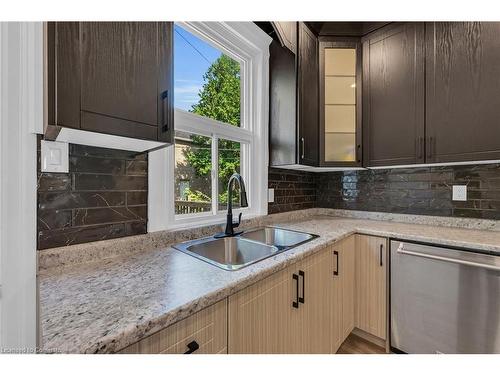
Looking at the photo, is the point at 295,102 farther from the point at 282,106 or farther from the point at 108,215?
the point at 108,215

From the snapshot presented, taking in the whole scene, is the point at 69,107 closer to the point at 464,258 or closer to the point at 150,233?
the point at 150,233

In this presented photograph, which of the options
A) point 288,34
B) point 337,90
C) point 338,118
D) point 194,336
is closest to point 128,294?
point 194,336

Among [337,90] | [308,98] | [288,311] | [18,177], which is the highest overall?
[337,90]

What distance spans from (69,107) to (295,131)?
4.78 feet

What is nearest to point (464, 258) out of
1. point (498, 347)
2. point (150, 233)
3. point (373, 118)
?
point (498, 347)

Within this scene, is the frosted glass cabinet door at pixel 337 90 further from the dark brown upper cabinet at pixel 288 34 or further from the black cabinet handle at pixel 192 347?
the black cabinet handle at pixel 192 347

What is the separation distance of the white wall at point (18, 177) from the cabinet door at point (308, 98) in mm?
1533

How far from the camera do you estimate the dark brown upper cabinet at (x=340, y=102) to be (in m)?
2.01

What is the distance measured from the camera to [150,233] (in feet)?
3.95

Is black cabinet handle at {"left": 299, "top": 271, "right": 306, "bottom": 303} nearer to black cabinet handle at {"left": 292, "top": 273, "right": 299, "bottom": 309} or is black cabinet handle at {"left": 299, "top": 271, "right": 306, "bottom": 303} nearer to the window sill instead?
black cabinet handle at {"left": 292, "top": 273, "right": 299, "bottom": 309}

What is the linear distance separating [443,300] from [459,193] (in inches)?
36.2

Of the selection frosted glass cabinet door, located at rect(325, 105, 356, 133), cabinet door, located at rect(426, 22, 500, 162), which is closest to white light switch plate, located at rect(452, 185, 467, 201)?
cabinet door, located at rect(426, 22, 500, 162)

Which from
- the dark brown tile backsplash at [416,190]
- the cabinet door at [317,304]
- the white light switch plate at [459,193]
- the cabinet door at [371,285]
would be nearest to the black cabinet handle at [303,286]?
the cabinet door at [317,304]

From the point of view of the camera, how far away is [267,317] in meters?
0.94
